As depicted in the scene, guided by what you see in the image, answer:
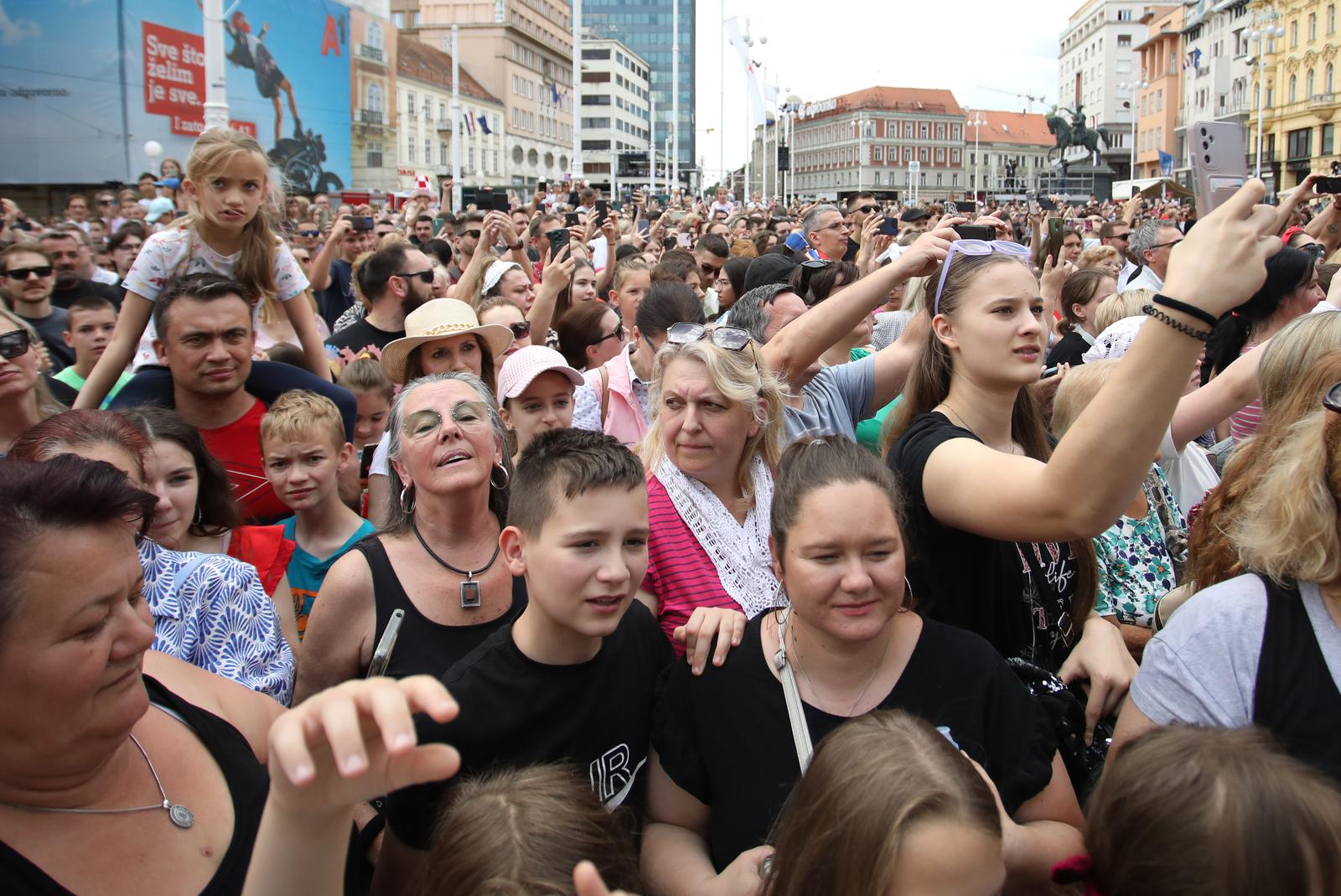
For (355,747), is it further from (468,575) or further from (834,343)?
(834,343)

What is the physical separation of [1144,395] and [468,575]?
185 centimetres

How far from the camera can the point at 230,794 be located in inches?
75.8

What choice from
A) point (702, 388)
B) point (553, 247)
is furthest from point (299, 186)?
point (702, 388)

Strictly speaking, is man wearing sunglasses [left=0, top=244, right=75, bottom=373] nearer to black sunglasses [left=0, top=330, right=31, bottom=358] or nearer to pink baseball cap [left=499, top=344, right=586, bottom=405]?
black sunglasses [left=0, top=330, right=31, bottom=358]

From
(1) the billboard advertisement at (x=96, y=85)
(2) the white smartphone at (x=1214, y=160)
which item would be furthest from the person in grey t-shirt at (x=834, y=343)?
(1) the billboard advertisement at (x=96, y=85)

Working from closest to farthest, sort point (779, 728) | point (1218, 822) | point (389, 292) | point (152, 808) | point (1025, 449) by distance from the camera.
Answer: point (1218, 822) → point (152, 808) → point (779, 728) → point (1025, 449) → point (389, 292)

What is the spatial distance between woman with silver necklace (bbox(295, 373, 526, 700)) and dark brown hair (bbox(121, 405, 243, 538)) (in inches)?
22.4

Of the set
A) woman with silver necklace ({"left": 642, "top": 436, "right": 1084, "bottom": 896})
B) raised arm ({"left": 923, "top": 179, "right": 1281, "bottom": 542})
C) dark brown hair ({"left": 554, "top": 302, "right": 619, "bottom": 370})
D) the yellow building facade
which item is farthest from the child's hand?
the yellow building facade

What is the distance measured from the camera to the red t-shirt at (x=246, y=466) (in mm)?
3846

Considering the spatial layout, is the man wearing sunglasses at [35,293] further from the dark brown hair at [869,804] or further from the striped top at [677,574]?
the dark brown hair at [869,804]

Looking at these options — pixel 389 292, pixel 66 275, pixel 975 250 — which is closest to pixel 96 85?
pixel 66 275

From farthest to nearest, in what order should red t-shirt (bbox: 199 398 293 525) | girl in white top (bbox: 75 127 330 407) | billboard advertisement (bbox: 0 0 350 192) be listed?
1. billboard advertisement (bbox: 0 0 350 192)
2. girl in white top (bbox: 75 127 330 407)
3. red t-shirt (bbox: 199 398 293 525)

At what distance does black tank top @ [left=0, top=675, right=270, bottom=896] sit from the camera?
5.26 feet

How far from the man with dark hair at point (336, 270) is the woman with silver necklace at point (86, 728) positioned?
6111 millimetres
